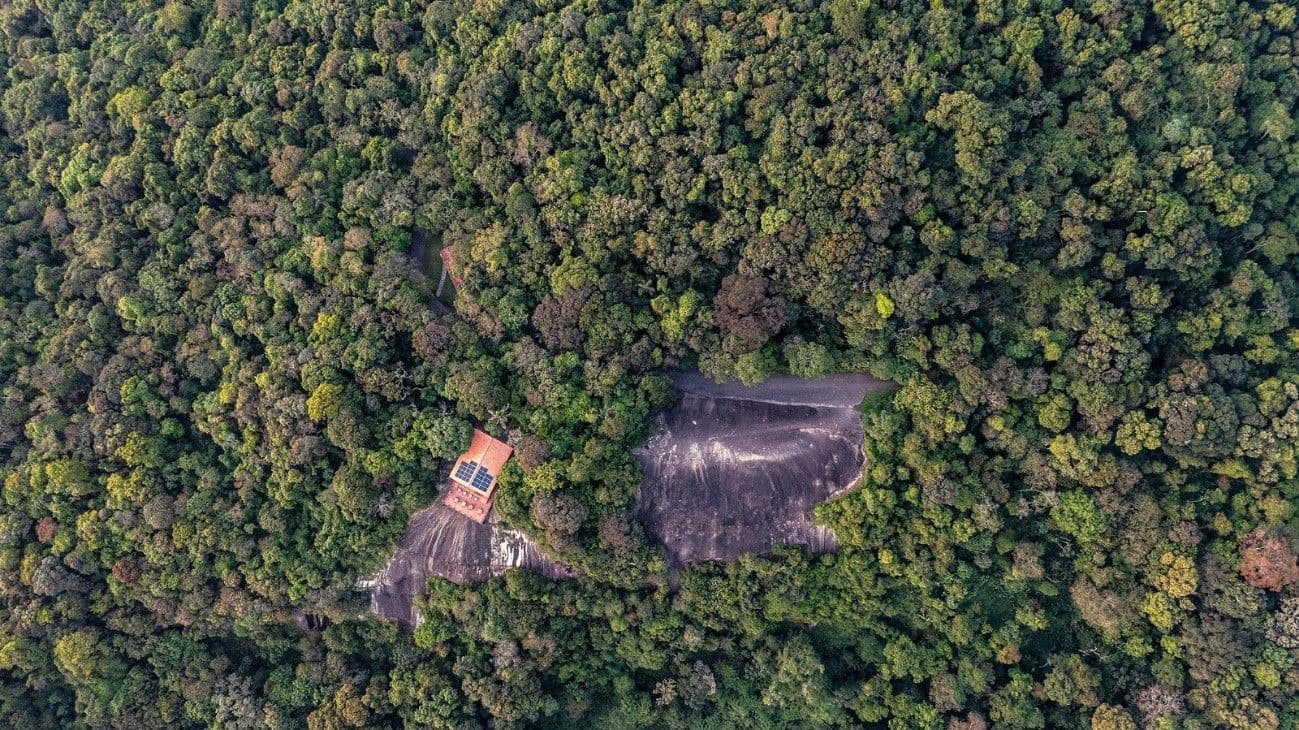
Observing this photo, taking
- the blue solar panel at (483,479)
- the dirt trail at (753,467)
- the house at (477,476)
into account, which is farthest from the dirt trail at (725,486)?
the blue solar panel at (483,479)

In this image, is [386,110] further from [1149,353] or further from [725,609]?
[1149,353]

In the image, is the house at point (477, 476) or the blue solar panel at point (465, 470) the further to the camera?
the blue solar panel at point (465, 470)

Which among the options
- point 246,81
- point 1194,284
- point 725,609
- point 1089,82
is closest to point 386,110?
point 246,81

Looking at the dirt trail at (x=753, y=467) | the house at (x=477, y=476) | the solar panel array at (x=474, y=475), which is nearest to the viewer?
the house at (x=477, y=476)

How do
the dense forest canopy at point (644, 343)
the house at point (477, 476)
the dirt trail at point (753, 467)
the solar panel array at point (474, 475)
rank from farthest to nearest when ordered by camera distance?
1. the dirt trail at point (753, 467)
2. the solar panel array at point (474, 475)
3. the house at point (477, 476)
4. the dense forest canopy at point (644, 343)

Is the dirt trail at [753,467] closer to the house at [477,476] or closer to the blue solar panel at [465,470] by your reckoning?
the house at [477,476]

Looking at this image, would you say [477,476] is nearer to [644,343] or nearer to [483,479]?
[483,479]

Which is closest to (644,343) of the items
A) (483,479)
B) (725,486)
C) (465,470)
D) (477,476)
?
(725,486)

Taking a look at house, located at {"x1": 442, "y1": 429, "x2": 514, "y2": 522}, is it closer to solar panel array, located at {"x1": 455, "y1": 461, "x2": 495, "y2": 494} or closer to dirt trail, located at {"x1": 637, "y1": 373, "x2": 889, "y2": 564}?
solar panel array, located at {"x1": 455, "y1": 461, "x2": 495, "y2": 494}

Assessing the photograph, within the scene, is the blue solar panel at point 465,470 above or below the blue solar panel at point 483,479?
above
